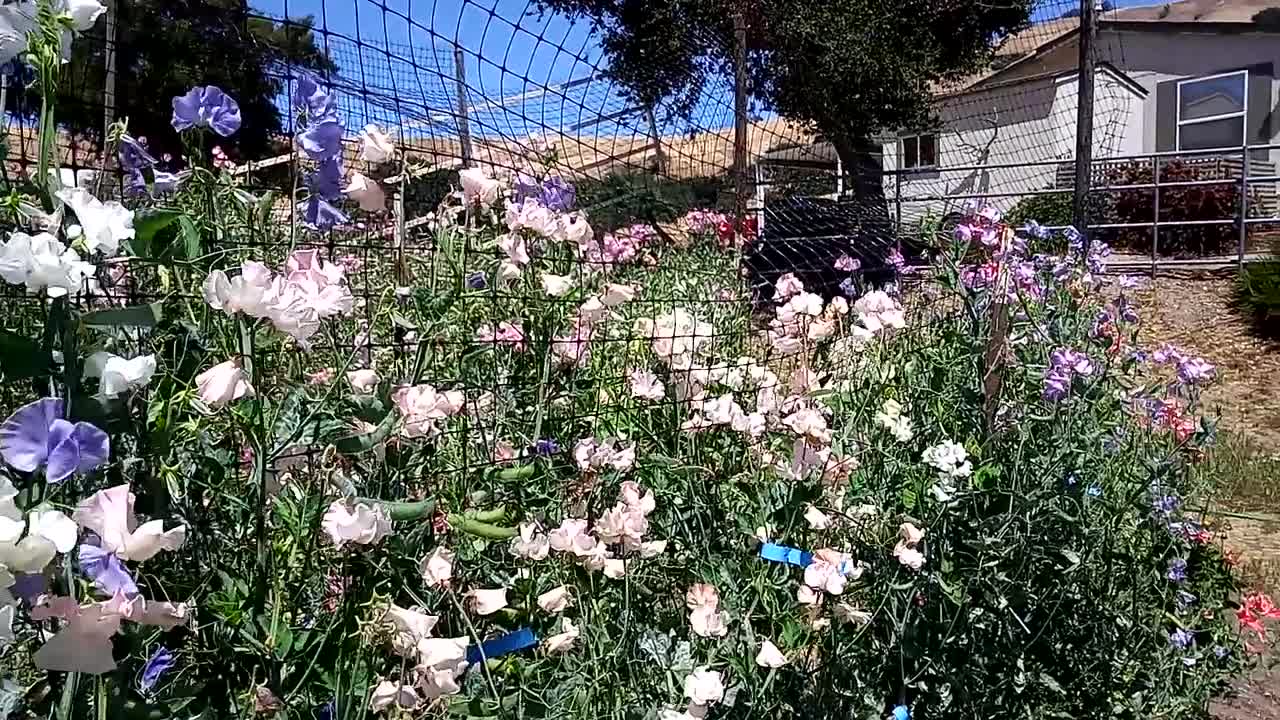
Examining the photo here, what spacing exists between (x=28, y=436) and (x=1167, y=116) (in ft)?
55.4

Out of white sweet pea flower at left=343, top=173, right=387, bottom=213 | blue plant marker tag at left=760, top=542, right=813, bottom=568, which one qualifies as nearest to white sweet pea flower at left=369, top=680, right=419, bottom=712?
white sweet pea flower at left=343, top=173, right=387, bottom=213

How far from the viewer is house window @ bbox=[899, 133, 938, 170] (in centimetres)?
1814

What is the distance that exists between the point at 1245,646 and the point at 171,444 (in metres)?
2.88

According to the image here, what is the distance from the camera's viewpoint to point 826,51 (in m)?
13.1

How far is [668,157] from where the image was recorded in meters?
3.06

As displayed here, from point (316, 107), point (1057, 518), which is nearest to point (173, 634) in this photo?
point (316, 107)

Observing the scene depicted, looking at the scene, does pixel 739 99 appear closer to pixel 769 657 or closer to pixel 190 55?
pixel 190 55

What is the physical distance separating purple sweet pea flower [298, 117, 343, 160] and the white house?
12.9 metres

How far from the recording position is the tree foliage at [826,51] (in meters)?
3.14

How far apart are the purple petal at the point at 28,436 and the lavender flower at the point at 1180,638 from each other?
2.51 metres

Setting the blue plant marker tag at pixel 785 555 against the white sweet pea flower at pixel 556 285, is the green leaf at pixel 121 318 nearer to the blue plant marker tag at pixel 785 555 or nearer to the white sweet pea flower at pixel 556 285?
the white sweet pea flower at pixel 556 285

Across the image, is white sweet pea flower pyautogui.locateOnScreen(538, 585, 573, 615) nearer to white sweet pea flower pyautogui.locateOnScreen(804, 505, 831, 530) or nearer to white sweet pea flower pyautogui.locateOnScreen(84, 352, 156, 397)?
white sweet pea flower pyautogui.locateOnScreen(804, 505, 831, 530)

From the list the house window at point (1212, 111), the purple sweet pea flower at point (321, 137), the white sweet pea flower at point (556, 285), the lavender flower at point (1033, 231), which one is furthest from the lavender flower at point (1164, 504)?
the house window at point (1212, 111)

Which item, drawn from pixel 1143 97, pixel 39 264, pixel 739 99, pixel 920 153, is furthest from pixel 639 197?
pixel 920 153
